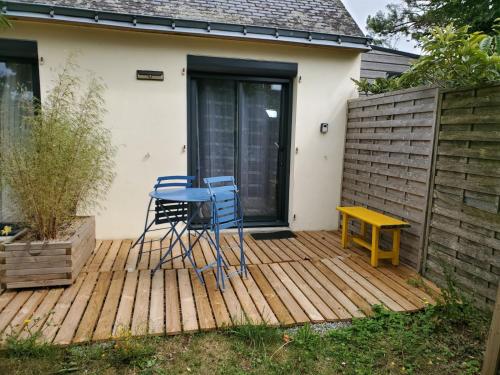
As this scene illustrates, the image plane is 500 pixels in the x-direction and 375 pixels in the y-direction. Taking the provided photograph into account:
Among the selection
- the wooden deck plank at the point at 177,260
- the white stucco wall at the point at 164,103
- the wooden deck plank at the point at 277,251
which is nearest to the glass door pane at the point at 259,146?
the white stucco wall at the point at 164,103

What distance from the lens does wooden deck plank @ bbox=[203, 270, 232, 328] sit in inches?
101

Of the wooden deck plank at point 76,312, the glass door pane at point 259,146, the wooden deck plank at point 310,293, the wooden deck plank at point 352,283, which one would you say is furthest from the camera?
the glass door pane at point 259,146

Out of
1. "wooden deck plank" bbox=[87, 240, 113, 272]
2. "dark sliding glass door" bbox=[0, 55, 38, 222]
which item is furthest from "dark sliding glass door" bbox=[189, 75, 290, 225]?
"dark sliding glass door" bbox=[0, 55, 38, 222]

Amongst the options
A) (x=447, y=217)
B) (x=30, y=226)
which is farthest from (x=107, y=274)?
(x=447, y=217)

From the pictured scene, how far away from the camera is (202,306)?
110 inches

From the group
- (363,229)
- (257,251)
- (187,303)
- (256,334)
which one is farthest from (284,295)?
(363,229)

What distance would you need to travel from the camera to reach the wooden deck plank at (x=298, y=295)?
2.72m

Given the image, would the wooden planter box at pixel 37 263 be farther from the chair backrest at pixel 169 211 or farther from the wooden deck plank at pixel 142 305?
the chair backrest at pixel 169 211

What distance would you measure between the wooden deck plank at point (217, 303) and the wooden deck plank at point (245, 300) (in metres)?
0.15

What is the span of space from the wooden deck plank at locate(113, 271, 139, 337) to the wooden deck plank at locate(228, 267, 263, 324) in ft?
2.83

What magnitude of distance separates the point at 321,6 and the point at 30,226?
495 cm

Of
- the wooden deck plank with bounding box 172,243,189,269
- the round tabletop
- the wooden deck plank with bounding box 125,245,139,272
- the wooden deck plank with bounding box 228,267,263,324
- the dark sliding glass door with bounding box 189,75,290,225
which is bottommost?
the wooden deck plank with bounding box 228,267,263,324

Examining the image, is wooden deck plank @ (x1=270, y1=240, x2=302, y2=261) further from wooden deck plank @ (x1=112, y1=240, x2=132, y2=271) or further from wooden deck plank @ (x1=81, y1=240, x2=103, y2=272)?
wooden deck plank @ (x1=81, y1=240, x2=103, y2=272)

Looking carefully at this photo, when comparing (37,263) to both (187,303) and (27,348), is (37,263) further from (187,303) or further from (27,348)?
(187,303)
